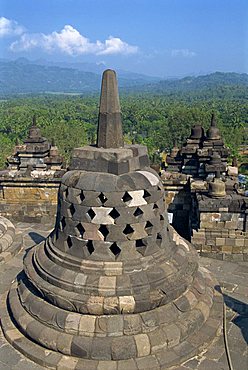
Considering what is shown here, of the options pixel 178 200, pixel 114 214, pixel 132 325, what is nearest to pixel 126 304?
pixel 132 325

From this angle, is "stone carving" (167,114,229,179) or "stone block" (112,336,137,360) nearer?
"stone block" (112,336,137,360)

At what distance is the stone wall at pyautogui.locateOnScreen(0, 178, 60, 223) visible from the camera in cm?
1050

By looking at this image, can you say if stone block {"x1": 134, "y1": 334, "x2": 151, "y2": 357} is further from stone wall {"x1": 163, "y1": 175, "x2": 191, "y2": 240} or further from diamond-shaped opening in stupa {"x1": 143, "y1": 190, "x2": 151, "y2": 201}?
stone wall {"x1": 163, "y1": 175, "x2": 191, "y2": 240}

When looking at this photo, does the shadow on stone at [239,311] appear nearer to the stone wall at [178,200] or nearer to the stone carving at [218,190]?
the stone carving at [218,190]

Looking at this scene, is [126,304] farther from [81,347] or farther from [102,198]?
[102,198]

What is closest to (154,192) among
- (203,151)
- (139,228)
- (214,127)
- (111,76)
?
(139,228)

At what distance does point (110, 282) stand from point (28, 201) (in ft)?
20.0

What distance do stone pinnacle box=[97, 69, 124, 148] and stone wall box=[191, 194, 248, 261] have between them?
3162 mm

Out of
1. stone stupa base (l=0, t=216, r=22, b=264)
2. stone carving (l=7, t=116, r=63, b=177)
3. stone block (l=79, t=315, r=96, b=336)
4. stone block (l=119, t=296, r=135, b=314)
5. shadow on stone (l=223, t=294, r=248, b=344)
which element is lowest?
shadow on stone (l=223, t=294, r=248, b=344)

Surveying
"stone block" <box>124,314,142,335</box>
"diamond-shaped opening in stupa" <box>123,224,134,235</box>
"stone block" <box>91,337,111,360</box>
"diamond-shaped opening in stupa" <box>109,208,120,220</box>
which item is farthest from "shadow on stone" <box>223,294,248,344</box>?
"diamond-shaped opening in stupa" <box>109,208,120,220</box>

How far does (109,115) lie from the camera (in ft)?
18.7

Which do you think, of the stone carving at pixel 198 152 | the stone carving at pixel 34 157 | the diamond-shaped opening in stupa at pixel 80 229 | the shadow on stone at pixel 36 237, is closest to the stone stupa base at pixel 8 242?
the shadow on stone at pixel 36 237

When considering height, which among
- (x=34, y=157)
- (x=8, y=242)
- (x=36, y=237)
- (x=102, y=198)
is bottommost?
(x=36, y=237)

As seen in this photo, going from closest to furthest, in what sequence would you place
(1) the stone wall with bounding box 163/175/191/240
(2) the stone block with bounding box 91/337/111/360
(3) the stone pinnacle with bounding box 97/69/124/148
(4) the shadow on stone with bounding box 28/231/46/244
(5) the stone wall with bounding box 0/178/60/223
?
(2) the stone block with bounding box 91/337/111/360, (3) the stone pinnacle with bounding box 97/69/124/148, (4) the shadow on stone with bounding box 28/231/46/244, (1) the stone wall with bounding box 163/175/191/240, (5) the stone wall with bounding box 0/178/60/223
